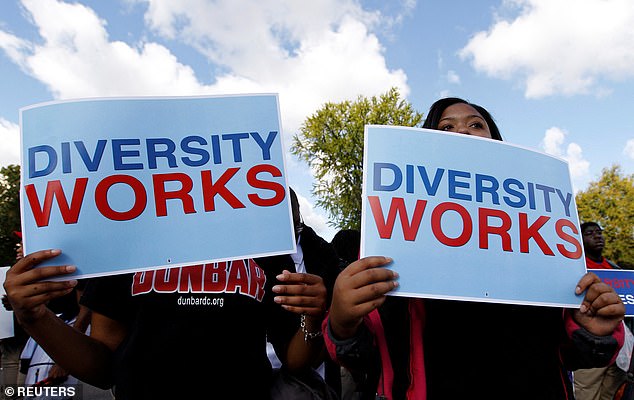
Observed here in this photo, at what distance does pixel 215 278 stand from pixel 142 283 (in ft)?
0.90

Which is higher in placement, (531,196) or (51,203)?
(51,203)

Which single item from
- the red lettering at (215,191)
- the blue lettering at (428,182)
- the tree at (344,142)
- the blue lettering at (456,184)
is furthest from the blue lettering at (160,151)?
the tree at (344,142)

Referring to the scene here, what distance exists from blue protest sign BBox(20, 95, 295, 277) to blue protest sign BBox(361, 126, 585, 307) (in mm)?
393

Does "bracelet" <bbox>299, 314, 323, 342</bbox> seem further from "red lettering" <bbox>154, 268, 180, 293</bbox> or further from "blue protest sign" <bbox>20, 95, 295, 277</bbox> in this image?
"red lettering" <bbox>154, 268, 180, 293</bbox>

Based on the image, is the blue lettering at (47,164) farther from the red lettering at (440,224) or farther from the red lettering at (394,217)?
the red lettering at (440,224)

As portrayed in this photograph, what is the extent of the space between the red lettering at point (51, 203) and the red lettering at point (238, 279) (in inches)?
22.6

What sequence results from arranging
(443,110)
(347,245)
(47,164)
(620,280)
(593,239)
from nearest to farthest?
(47,164)
(443,110)
(620,280)
(347,245)
(593,239)

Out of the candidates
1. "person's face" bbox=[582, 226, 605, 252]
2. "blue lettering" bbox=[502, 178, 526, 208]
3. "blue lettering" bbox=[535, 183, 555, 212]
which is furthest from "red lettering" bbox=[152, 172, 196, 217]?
"person's face" bbox=[582, 226, 605, 252]

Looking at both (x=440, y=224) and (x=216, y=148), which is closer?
(x=440, y=224)

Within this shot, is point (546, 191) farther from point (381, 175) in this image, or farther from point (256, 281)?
point (256, 281)

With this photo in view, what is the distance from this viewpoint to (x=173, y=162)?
150 cm

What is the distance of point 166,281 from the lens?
60.7 inches

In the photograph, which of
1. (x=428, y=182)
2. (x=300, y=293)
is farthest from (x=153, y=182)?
(x=428, y=182)

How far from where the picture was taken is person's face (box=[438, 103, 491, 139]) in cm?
A: 169
